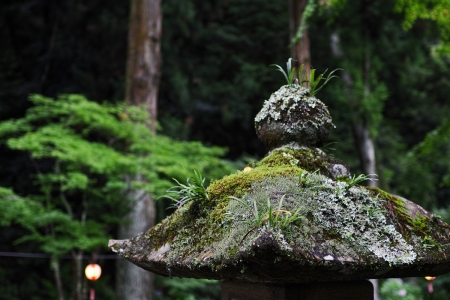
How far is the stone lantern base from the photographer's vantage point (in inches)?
71.4

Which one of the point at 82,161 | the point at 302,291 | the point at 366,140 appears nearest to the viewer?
the point at 302,291

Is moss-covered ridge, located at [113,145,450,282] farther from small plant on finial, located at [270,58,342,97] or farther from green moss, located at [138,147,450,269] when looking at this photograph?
small plant on finial, located at [270,58,342,97]

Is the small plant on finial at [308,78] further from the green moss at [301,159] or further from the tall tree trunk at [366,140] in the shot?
the tall tree trunk at [366,140]

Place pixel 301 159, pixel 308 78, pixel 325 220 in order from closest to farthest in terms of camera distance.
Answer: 1. pixel 325 220
2. pixel 301 159
3. pixel 308 78

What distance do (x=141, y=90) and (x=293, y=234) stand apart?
21.0 ft

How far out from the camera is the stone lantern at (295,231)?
1540 mm

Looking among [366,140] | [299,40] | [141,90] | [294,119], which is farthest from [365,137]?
[294,119]

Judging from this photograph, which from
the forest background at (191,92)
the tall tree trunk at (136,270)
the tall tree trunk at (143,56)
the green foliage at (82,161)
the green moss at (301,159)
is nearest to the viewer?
the green moss at (301,159)

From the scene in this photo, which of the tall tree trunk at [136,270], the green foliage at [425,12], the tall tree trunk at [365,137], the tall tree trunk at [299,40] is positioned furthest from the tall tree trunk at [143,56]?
the tall tree trunk at [365,137]

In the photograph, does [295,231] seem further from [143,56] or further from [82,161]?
[143,56]

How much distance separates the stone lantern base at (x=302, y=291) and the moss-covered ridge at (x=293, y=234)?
16 centimetres

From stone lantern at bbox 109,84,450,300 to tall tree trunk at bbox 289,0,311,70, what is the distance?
5.19m

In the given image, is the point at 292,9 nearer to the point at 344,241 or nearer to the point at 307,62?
the point at 307,62

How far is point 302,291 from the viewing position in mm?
1828
